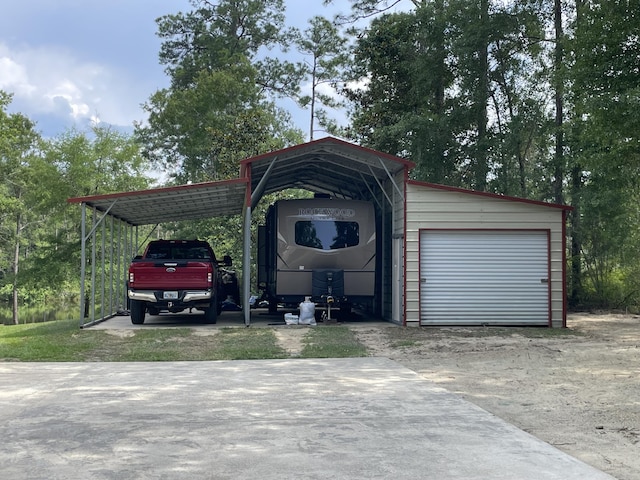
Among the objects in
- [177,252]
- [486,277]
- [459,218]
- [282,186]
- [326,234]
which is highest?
[282,186]

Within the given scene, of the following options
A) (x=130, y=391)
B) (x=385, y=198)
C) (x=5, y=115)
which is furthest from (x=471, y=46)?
(x=5, y=115)

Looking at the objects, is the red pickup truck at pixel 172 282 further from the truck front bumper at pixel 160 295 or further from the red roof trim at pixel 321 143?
the red roof trim at pixel 321 143

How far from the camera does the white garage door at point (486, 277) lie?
14445mm

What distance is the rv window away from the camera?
15.2m

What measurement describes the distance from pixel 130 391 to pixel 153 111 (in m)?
28.0

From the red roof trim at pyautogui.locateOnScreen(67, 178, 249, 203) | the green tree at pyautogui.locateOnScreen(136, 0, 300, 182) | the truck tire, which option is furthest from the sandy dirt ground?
the green tree at pyautogui.locateOnScreen(136, 0, 300, 182)

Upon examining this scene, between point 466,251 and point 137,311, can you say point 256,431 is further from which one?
point 137,311

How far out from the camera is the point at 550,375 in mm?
8336

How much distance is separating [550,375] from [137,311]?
395 inches

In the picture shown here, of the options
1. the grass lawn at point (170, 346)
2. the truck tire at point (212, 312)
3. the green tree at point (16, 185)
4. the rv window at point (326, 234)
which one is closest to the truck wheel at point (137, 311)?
the grass lawn at point (170, 346)

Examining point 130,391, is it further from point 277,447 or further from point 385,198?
point 385,198

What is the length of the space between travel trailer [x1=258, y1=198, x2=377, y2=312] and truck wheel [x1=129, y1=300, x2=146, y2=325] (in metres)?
3.22

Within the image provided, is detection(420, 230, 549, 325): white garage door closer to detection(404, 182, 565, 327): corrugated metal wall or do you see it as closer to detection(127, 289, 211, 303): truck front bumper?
detection(404, 182, 565, 327): corrugated metal wall

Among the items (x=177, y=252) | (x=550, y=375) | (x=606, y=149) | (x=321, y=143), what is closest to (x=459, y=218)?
(x=321, y=143)
